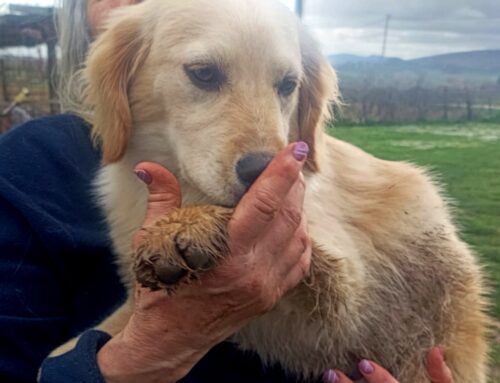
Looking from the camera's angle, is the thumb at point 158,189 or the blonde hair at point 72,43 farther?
the blonde hair at point 72,43

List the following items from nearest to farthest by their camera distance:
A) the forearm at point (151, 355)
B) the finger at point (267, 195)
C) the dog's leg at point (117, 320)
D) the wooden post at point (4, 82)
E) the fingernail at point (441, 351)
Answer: the finger at point (267, 195)
the forearm at point (151, 355)
the dog's leg at point (117, 320)
the fingernail at point (441, 351)
the wooden post at point (4, 82)

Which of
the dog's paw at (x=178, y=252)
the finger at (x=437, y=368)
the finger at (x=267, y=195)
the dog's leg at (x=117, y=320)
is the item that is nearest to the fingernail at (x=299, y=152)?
the finger at (x=267, y=195)

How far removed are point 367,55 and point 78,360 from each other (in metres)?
0.71

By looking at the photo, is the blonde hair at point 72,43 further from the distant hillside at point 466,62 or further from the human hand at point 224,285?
the distant hillside at point 466,62

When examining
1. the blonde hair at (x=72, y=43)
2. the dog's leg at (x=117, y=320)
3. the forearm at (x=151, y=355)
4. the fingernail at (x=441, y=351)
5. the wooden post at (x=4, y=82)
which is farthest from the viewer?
the wooden post at (x=4, y=82)

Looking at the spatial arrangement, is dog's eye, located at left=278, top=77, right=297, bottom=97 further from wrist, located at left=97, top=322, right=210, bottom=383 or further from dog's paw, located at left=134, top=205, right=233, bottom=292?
wrist, located at left=97, top=322, right=210, bottom=383

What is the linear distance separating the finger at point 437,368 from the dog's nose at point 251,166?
62 centimetres

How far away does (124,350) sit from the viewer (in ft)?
3.48

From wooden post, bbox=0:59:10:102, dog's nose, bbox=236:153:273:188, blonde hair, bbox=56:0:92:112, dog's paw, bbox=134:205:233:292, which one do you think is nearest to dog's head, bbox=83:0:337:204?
dog's nose, bbox=236:153:273:188

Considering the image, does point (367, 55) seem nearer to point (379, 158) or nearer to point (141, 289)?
point (379, 158)

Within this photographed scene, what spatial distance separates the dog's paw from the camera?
0.92m

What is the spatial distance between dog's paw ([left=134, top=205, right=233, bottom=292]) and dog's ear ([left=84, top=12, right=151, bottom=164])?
306mm

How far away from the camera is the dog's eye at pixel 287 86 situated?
3.75ft

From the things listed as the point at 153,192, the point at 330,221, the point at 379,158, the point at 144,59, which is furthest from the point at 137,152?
the point at 379,158
